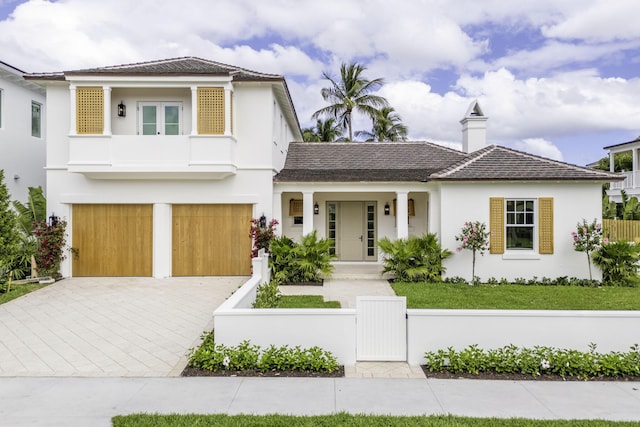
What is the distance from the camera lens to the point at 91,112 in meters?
12.6

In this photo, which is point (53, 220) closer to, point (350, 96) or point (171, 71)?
point (171, 71)

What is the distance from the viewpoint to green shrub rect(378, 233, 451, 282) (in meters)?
12.9

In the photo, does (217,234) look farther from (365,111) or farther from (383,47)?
(365,111)

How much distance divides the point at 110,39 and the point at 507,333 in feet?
79.3

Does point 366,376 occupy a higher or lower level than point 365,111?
lower

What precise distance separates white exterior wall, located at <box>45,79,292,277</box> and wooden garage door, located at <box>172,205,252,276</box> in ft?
0.87

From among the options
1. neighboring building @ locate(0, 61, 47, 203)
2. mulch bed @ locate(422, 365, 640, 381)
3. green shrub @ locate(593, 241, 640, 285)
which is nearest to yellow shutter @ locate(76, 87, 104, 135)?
neighboring building @ locate(0, 61, 47, 203)

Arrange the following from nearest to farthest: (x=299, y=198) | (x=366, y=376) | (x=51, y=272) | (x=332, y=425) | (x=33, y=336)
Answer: (x=332, y=425)
(x=366, y=376)
(x=33, y=336)
(x=51, y=272)
(x=299, y=198)

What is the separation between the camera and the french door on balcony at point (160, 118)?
13570mm

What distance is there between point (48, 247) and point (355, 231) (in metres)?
10.0

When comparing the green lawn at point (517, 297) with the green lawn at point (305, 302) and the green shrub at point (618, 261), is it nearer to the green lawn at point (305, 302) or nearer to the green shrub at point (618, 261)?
the green shrub at point (618, 261)

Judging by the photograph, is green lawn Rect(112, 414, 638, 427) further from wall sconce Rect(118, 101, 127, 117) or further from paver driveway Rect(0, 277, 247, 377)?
wall sconce Rect(118, 101, 127, 117)

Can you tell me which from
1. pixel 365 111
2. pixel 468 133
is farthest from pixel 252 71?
pixel 365 111

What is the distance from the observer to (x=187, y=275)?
13578mm
